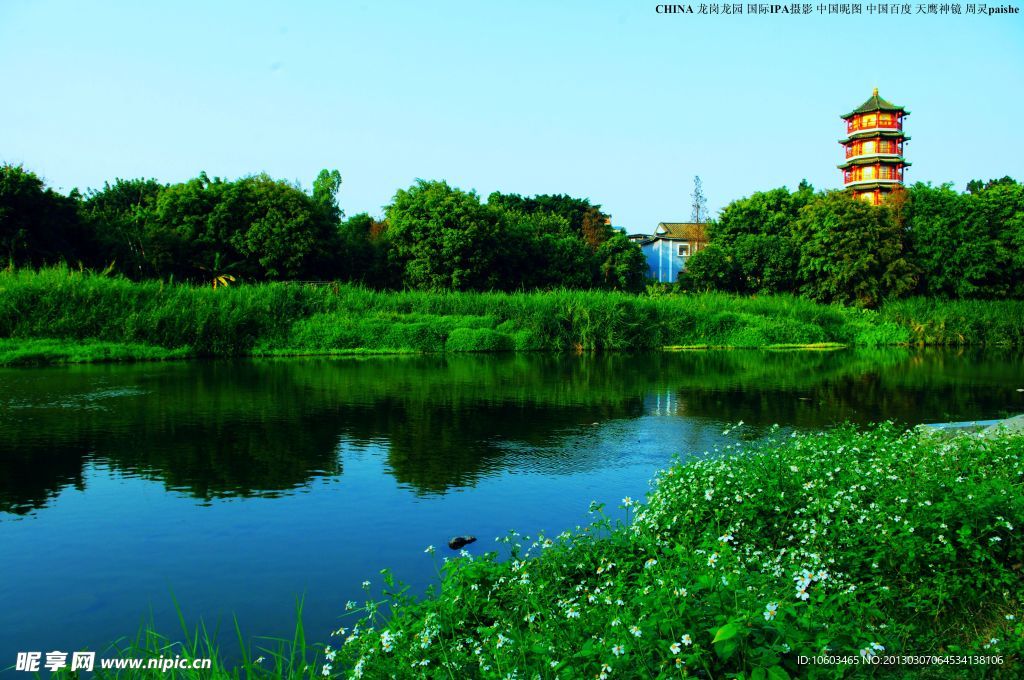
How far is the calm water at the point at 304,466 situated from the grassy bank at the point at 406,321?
527 cm

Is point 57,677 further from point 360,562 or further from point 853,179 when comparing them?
point 853,179

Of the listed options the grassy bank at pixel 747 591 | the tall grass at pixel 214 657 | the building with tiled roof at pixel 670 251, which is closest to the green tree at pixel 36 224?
the tall grass at pixel 214 657

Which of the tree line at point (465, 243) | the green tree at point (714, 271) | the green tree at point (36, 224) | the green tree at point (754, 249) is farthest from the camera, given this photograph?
the green tree at point (714, 271)

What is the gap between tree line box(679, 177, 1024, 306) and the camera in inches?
1560

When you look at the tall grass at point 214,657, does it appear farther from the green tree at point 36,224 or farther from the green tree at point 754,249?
the green tree at point 754,249

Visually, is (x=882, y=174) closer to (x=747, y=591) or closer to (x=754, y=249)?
(x=754, y=249)

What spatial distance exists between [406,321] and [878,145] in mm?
50786

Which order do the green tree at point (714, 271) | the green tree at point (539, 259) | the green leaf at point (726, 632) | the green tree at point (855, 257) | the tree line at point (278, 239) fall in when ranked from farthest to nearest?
the green tree at point (714, 271) → the green tree at point (539, 259) → the green tree at point (855, 257) → the tree line at point (278, 239) → the green leaf at point (726, 632)

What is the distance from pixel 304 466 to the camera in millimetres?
9398

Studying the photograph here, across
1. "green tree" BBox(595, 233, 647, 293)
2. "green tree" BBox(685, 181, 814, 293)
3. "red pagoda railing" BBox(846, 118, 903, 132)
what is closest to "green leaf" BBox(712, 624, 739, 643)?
"green tree" BBox(685, 181, 814, 293)

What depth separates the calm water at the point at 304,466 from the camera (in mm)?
5621

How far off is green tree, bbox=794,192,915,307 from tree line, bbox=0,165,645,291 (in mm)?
13201

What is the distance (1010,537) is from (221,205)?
36867mm

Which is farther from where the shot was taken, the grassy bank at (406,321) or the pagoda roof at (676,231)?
the pagoda roof at (676,231)
